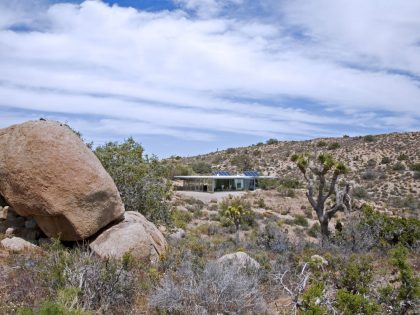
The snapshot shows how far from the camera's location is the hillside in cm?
4256

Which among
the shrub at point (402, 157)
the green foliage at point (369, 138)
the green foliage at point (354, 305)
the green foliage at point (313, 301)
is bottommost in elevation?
the green foliage at point (354, 305)

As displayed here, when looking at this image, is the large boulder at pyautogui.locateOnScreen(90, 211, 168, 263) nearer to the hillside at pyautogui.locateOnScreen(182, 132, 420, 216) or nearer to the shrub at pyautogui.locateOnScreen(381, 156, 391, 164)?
the hillside at pyautogui.locateOnScreen(182, 132, 420, 216)

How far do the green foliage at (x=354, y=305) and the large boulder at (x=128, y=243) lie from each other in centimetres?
444

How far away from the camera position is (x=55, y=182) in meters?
9.14

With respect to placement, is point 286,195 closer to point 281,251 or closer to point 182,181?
point 182,181

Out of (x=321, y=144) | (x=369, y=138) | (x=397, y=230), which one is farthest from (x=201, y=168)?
(x=397, y=230)

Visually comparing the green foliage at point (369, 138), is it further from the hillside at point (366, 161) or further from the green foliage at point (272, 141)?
the green foliage at point (272, 141)

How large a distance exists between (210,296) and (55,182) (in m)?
4.34

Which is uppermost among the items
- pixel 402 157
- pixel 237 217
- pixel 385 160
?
pixel 402 157

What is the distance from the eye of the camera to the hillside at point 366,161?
42562 millimetres

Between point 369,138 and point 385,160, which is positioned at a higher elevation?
point 369,138

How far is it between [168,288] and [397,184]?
1718 inches

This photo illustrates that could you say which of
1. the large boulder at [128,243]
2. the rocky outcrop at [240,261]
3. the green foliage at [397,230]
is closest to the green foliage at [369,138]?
the green foliage at [397,230]

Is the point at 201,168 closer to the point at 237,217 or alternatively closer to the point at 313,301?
the point at 237,217
